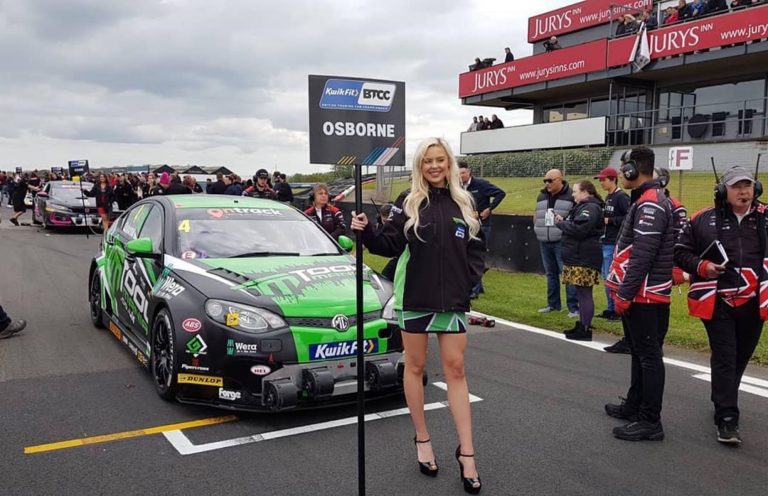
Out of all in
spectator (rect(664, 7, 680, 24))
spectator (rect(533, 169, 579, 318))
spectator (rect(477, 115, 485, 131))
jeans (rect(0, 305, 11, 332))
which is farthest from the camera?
spectator (rect(477, 115, 485, 131))

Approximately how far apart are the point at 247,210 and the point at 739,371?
408 centimetres

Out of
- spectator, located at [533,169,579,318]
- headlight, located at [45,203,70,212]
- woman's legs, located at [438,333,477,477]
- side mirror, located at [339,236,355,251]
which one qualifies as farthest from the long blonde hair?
headlight, located at [45,203,70,212]

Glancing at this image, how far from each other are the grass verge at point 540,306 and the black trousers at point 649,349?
7.89 ft

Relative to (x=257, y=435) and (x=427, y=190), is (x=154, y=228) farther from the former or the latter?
(x=427, y=190)

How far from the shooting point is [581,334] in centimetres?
698

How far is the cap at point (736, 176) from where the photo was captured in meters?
4.10

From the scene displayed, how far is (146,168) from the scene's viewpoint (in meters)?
43.9

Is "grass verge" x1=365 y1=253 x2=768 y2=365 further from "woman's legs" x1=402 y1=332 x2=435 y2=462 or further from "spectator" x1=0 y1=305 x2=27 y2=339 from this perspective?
"spectator" x1=0 y1=305 x2=27 y2=339

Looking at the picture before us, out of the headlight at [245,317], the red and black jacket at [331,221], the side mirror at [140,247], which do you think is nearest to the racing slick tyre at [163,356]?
the headlight at [245,317]

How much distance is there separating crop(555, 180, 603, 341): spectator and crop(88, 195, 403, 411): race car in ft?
9.27

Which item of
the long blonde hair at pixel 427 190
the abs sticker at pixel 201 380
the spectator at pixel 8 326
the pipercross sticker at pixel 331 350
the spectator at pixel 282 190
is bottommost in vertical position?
the spectator at pixel 8 326

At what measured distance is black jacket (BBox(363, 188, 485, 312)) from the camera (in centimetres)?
346

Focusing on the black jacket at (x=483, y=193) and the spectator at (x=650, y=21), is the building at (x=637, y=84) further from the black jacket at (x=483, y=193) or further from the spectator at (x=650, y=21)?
the black jacket at (x=483, y=193)

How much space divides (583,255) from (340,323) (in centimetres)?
368
